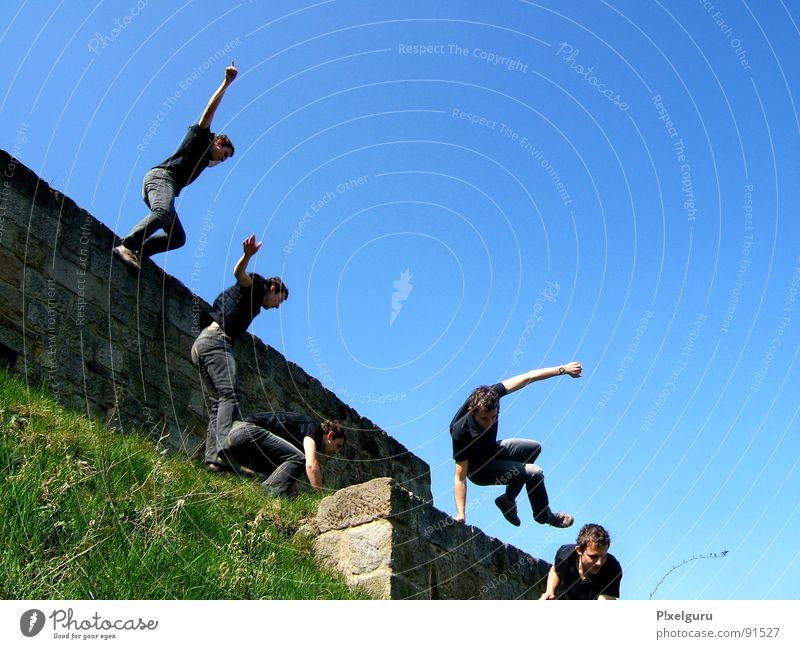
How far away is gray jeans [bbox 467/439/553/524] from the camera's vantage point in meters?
7.16

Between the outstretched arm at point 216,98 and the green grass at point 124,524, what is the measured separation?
9.63 feet

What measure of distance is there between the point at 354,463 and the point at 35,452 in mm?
5372

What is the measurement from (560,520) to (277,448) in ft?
7.91

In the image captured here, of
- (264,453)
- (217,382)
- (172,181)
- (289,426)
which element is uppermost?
(172,181)

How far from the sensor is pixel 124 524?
176 inches

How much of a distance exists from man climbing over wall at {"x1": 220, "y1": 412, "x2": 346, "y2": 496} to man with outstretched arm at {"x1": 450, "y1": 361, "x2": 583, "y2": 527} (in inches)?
42.3

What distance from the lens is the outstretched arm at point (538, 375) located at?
7043 millimetres

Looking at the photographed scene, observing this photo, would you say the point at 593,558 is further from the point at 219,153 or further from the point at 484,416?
the point at 219,153

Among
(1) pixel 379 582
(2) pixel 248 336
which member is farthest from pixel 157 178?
(1) pixel 379 582

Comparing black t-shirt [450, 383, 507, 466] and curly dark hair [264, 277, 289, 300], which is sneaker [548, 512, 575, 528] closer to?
black t-shirt [450, 383, 507, 466]
